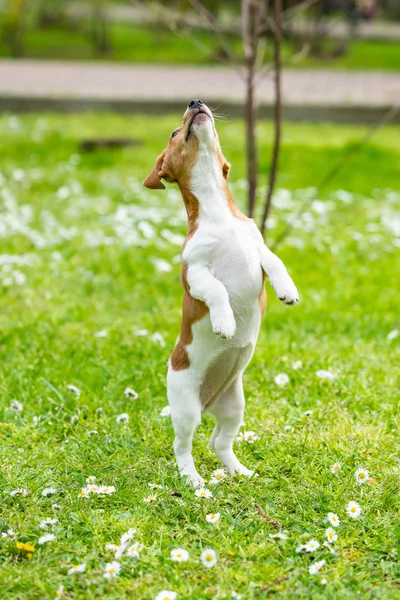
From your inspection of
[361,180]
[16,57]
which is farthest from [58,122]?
[16,57]

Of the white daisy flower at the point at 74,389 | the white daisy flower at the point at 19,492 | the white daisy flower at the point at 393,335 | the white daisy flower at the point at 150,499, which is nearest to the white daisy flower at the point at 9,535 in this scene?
the white daisy flower at the point at 19,492

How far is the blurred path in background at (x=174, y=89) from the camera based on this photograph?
1166 cm

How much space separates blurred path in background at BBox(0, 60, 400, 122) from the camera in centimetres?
1166

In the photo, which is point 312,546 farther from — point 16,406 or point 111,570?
point 16,406

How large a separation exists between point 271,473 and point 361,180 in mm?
5830

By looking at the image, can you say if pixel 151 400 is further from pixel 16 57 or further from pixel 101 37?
pixel 101 37

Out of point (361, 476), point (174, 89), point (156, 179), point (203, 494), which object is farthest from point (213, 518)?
point (174, 89)

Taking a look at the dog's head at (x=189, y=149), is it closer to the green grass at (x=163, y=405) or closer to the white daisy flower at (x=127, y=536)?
the green grass at (x=163, y=405)

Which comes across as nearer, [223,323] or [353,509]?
[223,323]

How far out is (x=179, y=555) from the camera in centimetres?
269

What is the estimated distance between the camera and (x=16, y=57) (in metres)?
17.7

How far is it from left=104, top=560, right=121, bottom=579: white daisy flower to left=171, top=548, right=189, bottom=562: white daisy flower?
0.17 m

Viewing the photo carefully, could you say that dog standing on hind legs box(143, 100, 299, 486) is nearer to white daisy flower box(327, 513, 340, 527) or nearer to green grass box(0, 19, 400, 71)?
white daisy flower box(327, 513, 340, 527)

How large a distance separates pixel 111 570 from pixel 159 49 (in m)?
18.7
